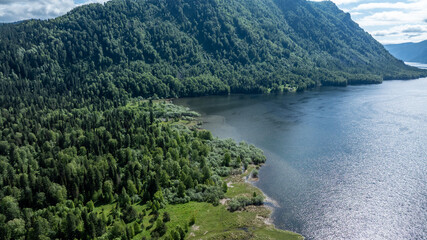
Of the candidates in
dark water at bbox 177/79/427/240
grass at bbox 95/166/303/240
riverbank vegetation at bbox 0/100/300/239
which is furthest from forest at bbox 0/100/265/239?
dark water at bbox 177/79/427/240

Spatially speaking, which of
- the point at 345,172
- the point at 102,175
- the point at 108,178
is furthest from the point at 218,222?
the point at 345,172

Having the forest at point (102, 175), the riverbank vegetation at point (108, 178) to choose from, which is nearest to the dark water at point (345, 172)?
Answer: the forest at point (102, 175)

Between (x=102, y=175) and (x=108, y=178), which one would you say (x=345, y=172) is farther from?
(x=102, y=175)

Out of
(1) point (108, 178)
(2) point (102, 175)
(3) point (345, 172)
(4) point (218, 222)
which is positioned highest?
(2) point (102, 175)

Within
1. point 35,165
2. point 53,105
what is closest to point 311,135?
point 35,165

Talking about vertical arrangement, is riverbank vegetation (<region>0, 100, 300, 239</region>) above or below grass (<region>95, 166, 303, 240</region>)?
above

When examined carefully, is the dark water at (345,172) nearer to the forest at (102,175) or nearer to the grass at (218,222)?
the grass at (218,222)

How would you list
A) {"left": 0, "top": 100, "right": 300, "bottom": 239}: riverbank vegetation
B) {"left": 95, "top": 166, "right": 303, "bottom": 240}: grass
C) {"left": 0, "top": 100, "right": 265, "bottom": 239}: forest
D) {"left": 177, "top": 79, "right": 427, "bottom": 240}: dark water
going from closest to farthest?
{"left": 0, "top": 100, "right": 300, "bottom": 239}: riverbank vegetation
{"left": 0, "top": 100, "right": 265, "bottom": 239}: forest
{"left": 95, "top": 166, "right": 303, "bottom": 240}: grass
{"left": 177, "top": 79, "right": 427, "bottom": 240}: dark water

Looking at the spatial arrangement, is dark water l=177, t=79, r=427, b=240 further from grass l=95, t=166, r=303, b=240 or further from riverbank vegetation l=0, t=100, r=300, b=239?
riverbank vegetation l=0, t=100, r=300, b=239
